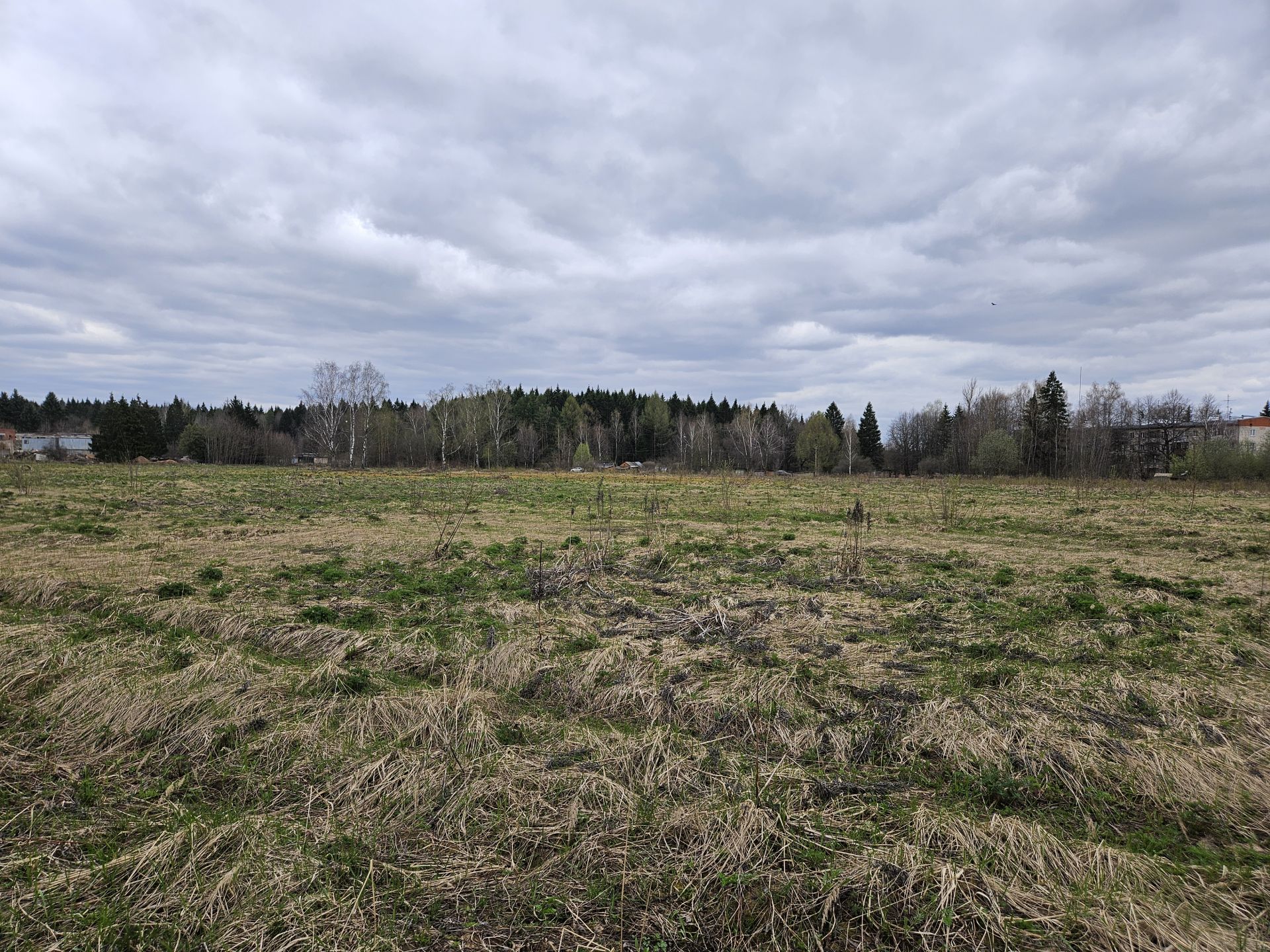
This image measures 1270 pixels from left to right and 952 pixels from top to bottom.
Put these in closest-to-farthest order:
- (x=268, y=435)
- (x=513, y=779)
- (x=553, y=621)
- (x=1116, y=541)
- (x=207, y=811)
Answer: (x=207, y=811) → (x=513, y=779) → (x=553, y=621) → (x=1116, y=541) → (x=268, y=435)

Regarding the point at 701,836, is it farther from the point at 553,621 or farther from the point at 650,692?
the point at 553,621

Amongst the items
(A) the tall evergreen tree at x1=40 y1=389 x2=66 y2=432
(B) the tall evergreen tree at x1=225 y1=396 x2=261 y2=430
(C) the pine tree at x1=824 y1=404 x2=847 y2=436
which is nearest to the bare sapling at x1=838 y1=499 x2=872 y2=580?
(C) the pine tree at x1=824 y1=404 x2=847 y2=436

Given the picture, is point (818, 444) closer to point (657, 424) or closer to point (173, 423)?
point (657, 424)

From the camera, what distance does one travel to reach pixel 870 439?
8175cm

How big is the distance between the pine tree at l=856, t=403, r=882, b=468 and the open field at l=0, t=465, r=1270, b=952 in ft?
247

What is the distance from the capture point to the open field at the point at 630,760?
285 centimetres

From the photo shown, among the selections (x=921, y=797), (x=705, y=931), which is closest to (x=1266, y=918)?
(x=921, y=797)

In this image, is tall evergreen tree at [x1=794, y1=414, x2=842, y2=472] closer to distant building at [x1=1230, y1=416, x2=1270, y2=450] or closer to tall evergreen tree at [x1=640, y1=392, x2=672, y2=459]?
tall evergreen tree at [x1=640, y1=392, x2=672, y2=459]

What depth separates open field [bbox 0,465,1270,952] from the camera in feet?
9.36

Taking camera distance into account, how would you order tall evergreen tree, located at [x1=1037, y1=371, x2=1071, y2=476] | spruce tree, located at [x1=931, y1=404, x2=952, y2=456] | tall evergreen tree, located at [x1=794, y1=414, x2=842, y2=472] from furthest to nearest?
spruce tree, located at [x1=931, y1=404, x2=952, y2=456]
tall evergreen tree, located at [x1=794, y1=414, x2=842, y2=472]
tall evergreen tree, located at [x1=1037, y1=371, x2=1071, y2=476]

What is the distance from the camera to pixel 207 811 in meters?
3.61

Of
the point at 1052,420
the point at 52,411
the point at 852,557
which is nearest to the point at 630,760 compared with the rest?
the point at 852,557

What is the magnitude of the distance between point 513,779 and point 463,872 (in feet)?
2.50

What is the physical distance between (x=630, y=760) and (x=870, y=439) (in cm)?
8444
